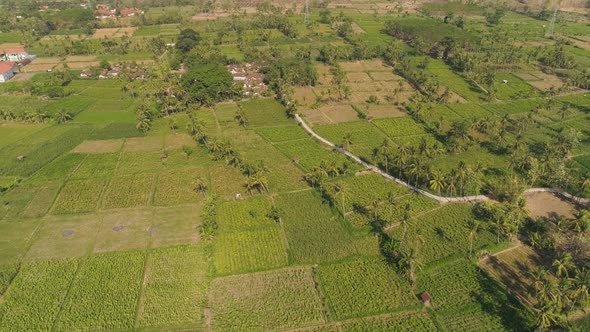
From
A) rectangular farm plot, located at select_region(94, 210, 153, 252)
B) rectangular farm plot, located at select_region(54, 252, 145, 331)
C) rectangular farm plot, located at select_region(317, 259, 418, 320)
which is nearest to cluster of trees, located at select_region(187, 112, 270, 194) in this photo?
rectangular farm plot, located at select_region(94, 210, 153, 252)

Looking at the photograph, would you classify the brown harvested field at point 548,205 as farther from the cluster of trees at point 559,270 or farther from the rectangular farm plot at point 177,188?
the rectangular farm plot at point 177,188

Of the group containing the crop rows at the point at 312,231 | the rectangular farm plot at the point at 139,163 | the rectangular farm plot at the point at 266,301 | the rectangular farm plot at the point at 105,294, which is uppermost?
the rectangular farm plot at the point at 139,163

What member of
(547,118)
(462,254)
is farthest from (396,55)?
(462,254)

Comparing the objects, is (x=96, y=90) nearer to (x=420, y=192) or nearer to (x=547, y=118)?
(x=420, y=192)

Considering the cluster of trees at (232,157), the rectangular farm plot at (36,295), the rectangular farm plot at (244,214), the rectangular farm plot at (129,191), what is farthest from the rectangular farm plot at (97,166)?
the rectangular farm plot at (244,214)

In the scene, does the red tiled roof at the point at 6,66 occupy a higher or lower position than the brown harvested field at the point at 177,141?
higher

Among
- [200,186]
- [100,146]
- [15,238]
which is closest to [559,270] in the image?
[200,186]

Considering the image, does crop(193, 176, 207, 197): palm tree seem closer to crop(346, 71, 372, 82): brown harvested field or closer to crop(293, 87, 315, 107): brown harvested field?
crop(293, 87, 315, 107): brown harvested field
